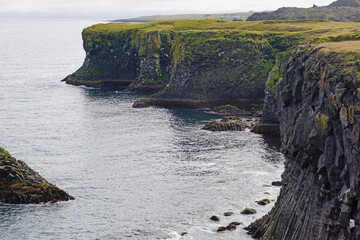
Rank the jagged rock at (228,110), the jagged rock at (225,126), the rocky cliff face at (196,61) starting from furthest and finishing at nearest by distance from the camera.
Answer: the rocky cliff face at (196,61)
the jagged rock at (228,110)
the jagged rock at (225,126)

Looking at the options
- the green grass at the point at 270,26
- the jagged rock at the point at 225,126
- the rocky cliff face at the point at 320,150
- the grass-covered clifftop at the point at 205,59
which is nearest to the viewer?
the rocky cliff face at the point at 320,150

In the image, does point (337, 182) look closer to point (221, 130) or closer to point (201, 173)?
point (201, 173)

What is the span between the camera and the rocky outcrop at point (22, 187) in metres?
74.2

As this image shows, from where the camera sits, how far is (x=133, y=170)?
292ft

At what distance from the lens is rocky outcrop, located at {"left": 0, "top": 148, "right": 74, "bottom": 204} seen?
74.2 meters

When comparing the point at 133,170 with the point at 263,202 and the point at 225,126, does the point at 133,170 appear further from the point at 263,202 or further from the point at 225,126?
the point at 225,126

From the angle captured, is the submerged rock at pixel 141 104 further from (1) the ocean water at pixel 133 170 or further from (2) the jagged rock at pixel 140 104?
(1) the ocean water at pixel 133 170

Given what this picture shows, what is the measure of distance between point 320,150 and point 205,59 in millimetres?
105572

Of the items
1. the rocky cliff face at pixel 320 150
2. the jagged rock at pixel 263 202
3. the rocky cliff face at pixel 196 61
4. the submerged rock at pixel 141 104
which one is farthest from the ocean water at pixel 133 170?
the rocky cliff face at pixel 196 61

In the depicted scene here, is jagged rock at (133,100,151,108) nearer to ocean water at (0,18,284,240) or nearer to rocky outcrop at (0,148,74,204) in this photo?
ocean water at (0,18,284,240)

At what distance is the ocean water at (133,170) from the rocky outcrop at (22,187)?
1415 millimetres

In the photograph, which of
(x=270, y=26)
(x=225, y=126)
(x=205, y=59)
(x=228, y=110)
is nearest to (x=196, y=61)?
(x=205, y=59)

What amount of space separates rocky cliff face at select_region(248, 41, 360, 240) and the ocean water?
9465mm

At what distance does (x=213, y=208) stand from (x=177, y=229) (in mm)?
7678
